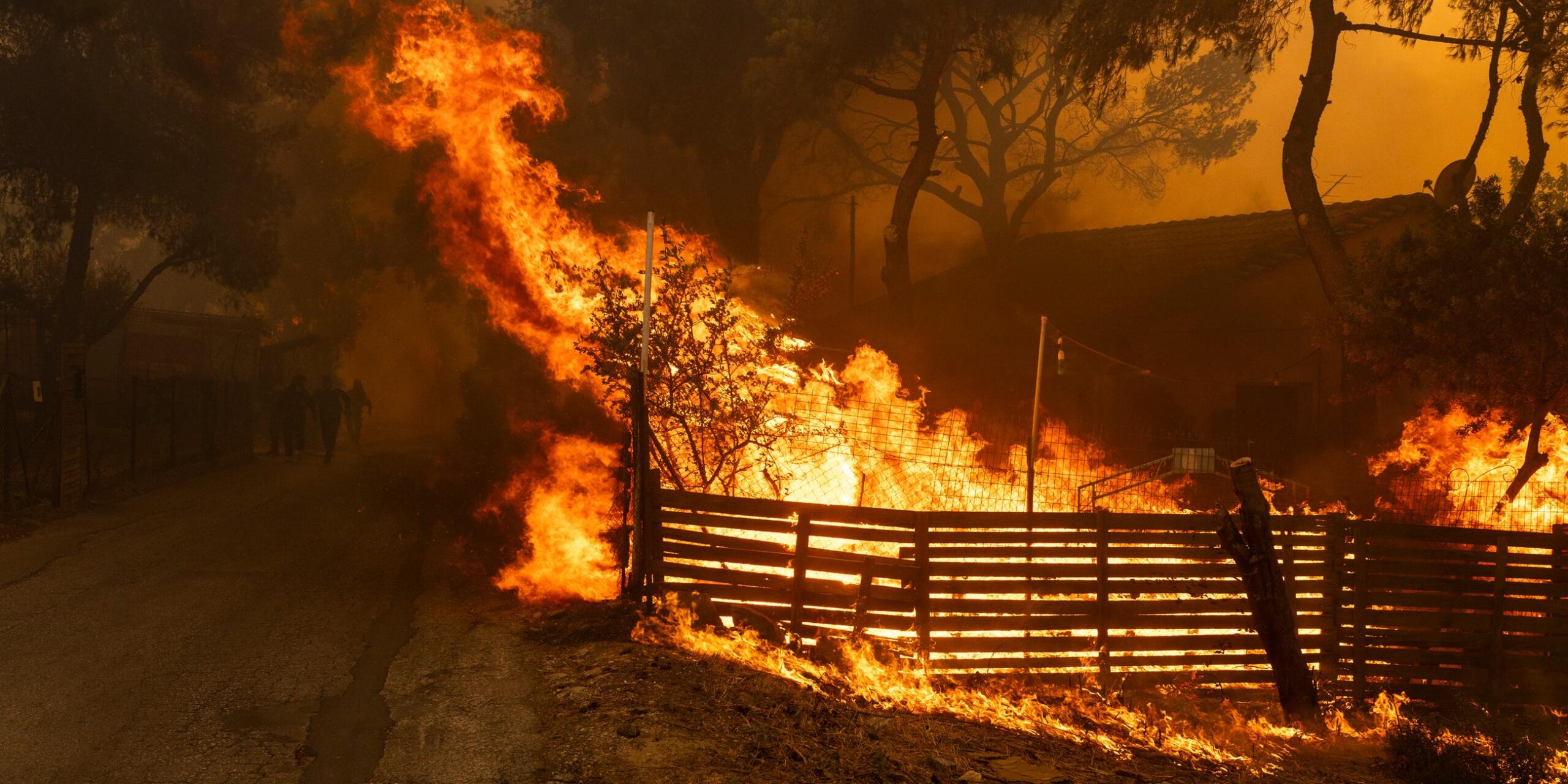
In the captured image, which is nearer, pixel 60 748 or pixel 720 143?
pixel 60 748

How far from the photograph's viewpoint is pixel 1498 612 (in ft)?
33.7

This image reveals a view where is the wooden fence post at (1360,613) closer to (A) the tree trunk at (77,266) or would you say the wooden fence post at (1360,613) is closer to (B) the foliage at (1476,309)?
(B) the foliage at (1476,309)

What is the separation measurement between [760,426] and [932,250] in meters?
29.4

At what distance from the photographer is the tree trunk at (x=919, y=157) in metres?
21.5

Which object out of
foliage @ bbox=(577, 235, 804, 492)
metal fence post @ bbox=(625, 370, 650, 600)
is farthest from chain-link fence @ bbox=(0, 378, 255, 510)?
metal fence post @ bbox=(625, 370, 650, 600)

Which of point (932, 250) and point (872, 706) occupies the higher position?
point (932, 250)

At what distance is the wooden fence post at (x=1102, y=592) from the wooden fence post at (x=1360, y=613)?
2523 mm

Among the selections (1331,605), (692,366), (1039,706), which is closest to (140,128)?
(692,366)

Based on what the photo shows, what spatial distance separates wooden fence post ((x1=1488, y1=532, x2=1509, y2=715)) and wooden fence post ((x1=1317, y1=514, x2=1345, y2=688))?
1.95 metres

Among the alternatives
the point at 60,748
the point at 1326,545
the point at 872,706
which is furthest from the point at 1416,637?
the point at 60,748

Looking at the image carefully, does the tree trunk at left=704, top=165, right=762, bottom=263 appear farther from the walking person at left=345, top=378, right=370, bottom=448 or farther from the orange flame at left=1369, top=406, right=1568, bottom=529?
the orange flame at left=1369, top=406, right=1568, bottom=529

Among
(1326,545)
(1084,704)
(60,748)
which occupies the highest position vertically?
(1326,545)

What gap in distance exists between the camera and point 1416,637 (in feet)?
32.6

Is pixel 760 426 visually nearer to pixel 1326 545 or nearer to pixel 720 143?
pixel 1326 545
